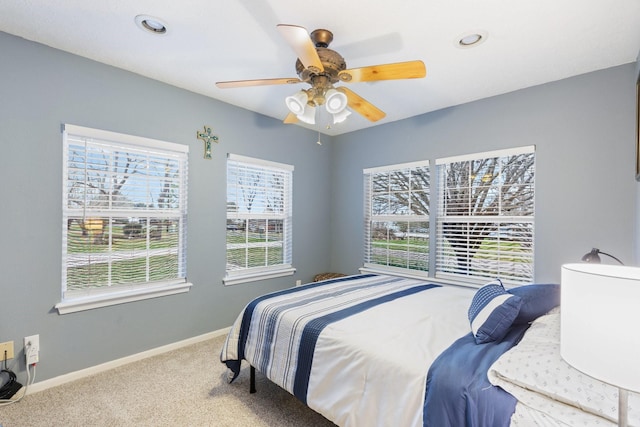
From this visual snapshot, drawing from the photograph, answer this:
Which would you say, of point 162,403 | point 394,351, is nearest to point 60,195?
point 162,403

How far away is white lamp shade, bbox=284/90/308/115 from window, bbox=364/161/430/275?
2056mm

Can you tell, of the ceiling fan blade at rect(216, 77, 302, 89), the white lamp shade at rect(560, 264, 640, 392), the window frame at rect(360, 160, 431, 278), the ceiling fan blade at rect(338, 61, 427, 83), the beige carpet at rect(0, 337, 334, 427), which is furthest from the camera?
the window frame at rect(360, 160, 431, 278)

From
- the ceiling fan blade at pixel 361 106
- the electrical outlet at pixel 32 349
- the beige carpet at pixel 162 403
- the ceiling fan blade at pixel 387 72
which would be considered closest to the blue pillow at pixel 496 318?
the beige carpet at pixel 162 403

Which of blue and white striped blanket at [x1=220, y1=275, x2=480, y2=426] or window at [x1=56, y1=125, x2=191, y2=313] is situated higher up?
window at [x1=56, y1=125, x2=191, y2=313]

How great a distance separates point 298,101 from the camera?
2.04 metres

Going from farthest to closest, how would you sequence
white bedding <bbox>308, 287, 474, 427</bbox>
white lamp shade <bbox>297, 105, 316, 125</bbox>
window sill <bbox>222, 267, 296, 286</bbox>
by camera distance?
1. window sill <bbox>222, 267, 296, 286</bbox>
2. white lamp shade <bbox>297, 105, 316, 125</bbox>
3. white bedding <bbox>308, 287, 474, 427</bbox>

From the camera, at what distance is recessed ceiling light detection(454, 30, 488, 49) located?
2.07 meters

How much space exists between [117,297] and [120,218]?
0.68 meters

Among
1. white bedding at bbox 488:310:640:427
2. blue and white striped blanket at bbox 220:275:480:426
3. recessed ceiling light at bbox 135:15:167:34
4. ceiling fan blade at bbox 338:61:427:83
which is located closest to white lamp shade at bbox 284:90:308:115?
ceiling fan blade at bbox 338:61:427:83

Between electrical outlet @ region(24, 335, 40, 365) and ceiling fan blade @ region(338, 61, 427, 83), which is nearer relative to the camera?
ceiling fan blade @ region(338, 61, 427, 83)

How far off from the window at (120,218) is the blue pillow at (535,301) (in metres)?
2.81

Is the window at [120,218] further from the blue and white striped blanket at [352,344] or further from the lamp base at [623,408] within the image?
the lamp base at [623,408]

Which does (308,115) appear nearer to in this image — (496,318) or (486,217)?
(496,318)

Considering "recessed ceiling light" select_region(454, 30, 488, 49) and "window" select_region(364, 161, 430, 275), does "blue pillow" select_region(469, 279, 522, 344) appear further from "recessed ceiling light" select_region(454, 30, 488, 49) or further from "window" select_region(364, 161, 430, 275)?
"window" select_region(364, 161, 430, 275)
